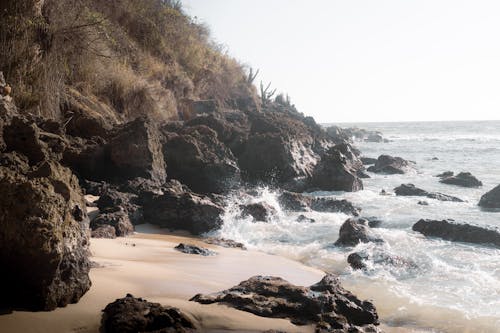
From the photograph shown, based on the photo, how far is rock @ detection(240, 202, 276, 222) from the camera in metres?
10.6

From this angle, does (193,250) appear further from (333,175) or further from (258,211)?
(333,175)

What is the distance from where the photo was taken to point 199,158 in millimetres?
12188

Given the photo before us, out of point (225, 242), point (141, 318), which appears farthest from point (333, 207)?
point (141, 318)

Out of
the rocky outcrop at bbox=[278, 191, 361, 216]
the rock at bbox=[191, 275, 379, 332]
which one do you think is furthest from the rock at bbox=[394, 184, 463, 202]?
the rock at bbox=[191, 275, 379, 332]

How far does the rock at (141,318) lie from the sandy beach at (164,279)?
12cm

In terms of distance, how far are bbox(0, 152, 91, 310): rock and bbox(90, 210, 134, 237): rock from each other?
339 centimetres

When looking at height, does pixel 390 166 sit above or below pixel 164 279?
below

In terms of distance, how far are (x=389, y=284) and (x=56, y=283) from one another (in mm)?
4648

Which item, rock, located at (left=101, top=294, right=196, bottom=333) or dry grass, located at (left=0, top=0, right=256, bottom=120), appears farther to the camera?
dry grass, located at (left=0, top=0, right=256, bottom=120)

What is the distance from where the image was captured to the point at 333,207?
42.1ft

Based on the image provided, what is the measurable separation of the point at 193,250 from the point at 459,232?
Result: 595 cm

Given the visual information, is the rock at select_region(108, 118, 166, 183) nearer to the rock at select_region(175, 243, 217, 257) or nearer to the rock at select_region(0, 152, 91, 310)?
the rock at select_region(175, 243, 217, 257)

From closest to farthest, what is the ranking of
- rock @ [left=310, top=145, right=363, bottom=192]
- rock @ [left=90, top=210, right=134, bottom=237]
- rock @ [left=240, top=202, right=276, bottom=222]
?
rock @ [left=90, top=210, right=134, bottom=237] → rock @ [left=240, top=202, right=276, bottom=222] → rock @ [left=310, top=145, right=363, bottom=192]

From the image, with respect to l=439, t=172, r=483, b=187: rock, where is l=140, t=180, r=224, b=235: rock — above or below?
above
